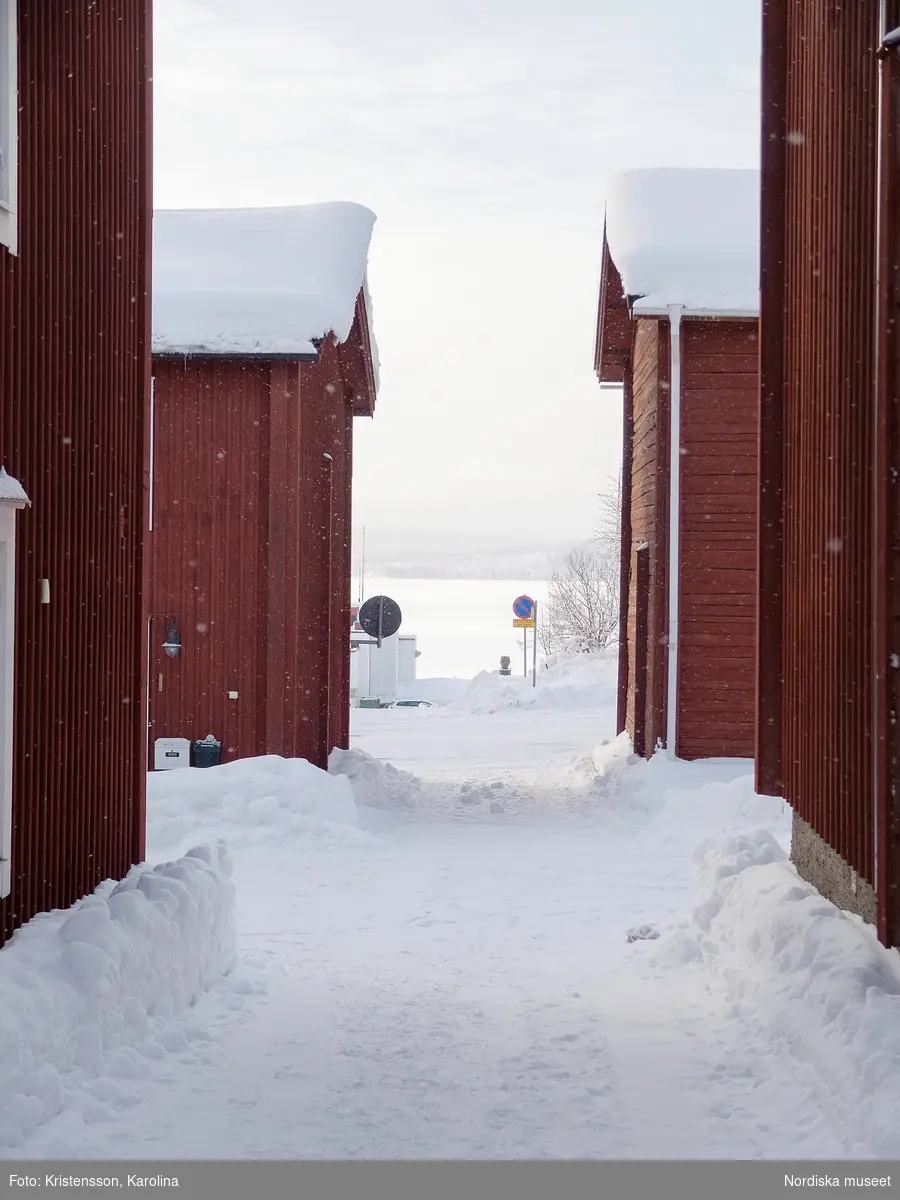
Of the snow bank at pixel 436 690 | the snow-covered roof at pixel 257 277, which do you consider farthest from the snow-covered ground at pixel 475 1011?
the snow bank at pixel 436 690

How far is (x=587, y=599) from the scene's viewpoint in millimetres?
44156

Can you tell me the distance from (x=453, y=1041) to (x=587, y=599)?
38.8 m

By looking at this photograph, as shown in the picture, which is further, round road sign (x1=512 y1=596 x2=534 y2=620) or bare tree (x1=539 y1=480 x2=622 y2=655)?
bare tree (x1=539 y1=480 x2=622 y2=655)

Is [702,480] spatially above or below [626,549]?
above

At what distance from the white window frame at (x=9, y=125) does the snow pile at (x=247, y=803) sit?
6.02m

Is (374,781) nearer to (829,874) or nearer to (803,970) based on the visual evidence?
(829,874)

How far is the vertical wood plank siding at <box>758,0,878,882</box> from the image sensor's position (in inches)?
240

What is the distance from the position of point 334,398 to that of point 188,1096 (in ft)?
37.2

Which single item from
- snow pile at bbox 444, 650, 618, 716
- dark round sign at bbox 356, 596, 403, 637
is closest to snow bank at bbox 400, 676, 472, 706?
snow pile at bbox 444, 650, 618, 716

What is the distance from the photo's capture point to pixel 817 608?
22.9 ft

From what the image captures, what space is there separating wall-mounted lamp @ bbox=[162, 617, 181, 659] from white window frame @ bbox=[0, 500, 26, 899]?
739 centimetres

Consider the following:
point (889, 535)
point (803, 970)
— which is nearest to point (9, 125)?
point (889, 535)

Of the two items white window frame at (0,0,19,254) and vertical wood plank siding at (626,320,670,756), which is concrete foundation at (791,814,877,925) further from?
vertical wood plank siding at (626,320,670,756)

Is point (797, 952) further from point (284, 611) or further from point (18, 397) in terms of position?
point (284, 611)
